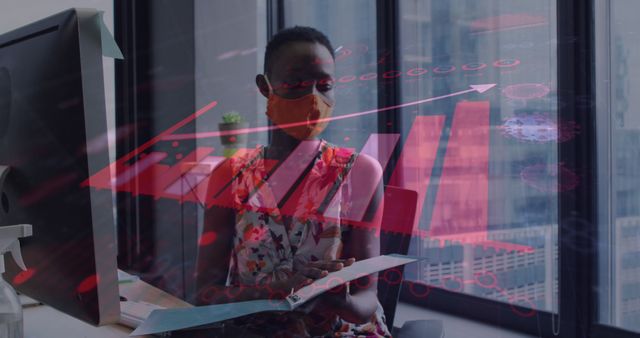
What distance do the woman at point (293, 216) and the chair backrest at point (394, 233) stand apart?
3 centimetres

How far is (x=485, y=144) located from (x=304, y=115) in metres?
0.69

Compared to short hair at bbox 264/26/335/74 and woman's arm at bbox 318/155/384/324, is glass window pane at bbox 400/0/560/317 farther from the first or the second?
short hair at bbox 264/26/335/74

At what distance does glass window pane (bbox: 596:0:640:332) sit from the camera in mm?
1542

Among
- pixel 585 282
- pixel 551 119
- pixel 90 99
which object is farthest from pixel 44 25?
pixel 585 282

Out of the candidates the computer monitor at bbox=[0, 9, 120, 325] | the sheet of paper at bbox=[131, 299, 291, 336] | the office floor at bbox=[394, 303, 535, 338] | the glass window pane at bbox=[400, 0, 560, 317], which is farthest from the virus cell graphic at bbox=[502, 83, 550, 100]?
the computer monitor at bbox=[0, 9, 120, 325]

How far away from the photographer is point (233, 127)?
106 inches

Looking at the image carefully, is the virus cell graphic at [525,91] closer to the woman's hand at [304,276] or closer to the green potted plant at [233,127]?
the woman's hand at [304,276]

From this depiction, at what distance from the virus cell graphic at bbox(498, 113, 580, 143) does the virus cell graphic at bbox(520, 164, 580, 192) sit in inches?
3.3

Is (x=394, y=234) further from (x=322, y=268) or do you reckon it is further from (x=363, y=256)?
(x=322, y=268)

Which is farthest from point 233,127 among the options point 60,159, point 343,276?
point 60,159

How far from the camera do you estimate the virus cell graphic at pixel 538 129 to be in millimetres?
1621

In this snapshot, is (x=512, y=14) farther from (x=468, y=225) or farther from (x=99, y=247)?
(x=99, y=247)

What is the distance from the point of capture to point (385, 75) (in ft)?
7.13

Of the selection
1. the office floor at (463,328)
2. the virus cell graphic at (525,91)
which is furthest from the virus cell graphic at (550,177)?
the office floor at (463,328)
